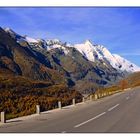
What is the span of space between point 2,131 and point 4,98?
8054cm

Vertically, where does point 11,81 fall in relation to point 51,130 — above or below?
above

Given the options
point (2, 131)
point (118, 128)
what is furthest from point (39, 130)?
point (118, 128)

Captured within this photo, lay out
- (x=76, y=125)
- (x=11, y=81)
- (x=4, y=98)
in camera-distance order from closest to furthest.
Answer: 1. (x=76, y=125)
2. (x=4, y=98)
3. (x=11, y=81)

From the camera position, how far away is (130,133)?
15008mm
